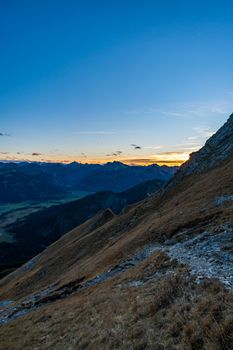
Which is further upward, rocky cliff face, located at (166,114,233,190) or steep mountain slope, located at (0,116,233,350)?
rocky cliff face, located at (166,114,233,190)

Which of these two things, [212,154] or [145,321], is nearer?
[145,321]

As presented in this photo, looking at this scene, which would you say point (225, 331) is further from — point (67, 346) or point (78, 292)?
point (78, 292)

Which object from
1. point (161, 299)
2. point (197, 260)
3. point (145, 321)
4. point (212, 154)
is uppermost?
point (212, 154)

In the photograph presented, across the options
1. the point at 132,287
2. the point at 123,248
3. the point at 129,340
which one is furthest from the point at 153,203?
the point at 129,340

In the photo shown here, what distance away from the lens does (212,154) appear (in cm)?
8275

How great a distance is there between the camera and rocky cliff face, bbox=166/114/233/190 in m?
77.3

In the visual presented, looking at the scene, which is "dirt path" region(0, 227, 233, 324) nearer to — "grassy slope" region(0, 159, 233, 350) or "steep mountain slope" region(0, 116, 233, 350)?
"steep mountain slope" region(0, 116, 233, 350)

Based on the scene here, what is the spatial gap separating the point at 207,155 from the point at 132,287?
65.6 metres

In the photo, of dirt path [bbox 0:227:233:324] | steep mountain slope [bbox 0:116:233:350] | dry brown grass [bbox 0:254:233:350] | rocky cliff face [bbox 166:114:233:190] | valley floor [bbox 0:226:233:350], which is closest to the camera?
dry brown grass [bbox 0:254:233:350]

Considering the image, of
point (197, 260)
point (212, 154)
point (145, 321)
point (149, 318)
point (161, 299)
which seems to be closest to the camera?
point (145, 321)

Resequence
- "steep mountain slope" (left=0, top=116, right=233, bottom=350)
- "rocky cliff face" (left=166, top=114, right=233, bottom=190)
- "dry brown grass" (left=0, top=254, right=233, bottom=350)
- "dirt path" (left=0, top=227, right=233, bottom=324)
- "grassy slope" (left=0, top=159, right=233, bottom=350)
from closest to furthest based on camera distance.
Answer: "dry brown grass" (left=0, top=254, right=233, bottom=350), "grassy slope" (left=0, top=159, right=233, bottom=350), "steep mountain slope" (left=0, top=116, right=233, bottom=350), "dirt path" (left=0, top=227, right=233, bottom=324), "rocky cliff face" (left=166, top=114, right=233, bottom=190)

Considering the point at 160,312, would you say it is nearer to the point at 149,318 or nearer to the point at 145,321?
the point at 149,318

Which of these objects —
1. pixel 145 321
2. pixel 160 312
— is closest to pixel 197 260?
pixel 160 312

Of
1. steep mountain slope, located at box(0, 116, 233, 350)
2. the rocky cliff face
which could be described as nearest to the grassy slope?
steep mountain slope, located at box(0, 116, 233, 350)
